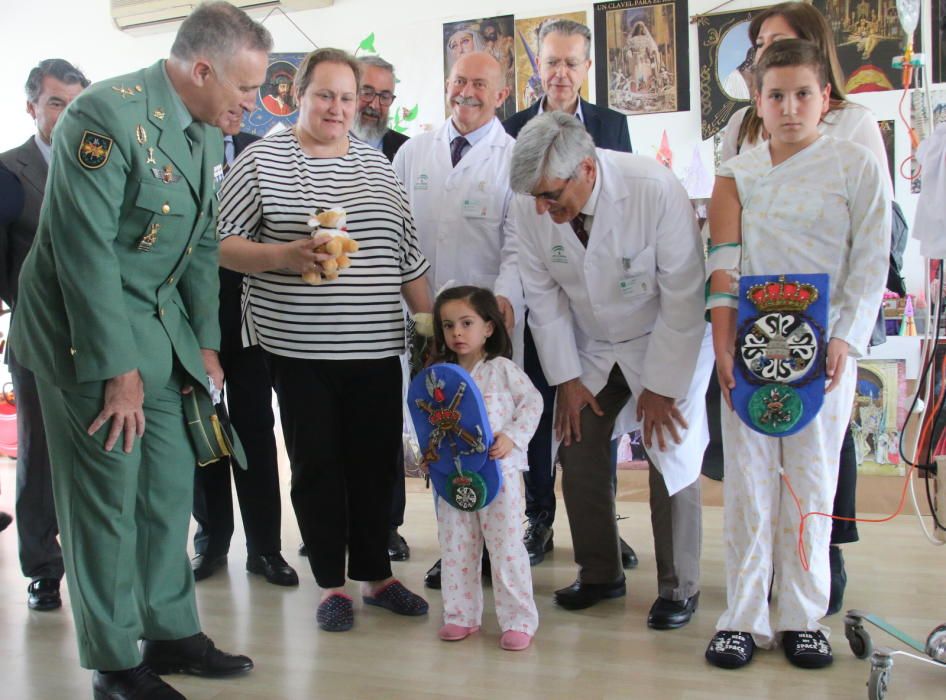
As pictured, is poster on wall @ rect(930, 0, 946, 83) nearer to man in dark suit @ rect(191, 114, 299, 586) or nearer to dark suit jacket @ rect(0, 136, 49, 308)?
man in dark suit @ rect(191, 114, 299, 586)

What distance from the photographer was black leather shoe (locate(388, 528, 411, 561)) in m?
3.38

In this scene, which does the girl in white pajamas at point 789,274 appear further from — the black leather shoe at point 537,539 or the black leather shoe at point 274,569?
the black leather shoe at point 274,569

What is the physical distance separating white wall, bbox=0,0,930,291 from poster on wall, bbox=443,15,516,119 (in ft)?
0.14

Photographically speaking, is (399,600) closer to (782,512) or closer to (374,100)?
(782,512)

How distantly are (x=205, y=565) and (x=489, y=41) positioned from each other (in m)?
2.84

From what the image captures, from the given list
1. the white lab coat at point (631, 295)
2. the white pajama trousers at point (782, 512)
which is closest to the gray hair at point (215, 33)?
the white lab coat at point (631, 295)

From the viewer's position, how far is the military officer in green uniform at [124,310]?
76.0 inches

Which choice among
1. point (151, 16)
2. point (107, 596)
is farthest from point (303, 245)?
point (151, 16)

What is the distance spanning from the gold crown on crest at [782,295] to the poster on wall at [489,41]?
270 centimetres

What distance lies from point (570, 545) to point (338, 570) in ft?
3.50

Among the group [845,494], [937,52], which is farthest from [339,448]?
[937,52]

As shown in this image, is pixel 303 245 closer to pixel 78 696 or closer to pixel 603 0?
pixel 78 696

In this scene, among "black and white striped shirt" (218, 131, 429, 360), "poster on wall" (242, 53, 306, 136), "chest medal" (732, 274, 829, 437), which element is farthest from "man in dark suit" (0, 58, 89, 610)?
"poster on wall" (242, 53, 306, 136)

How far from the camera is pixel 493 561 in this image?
8.27 feet
